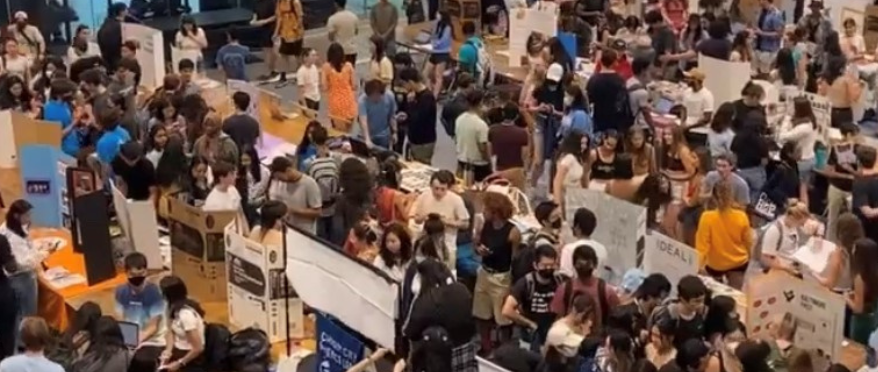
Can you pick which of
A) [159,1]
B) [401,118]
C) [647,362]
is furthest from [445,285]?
[159,1]

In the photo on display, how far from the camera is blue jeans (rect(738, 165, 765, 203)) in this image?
11.8m

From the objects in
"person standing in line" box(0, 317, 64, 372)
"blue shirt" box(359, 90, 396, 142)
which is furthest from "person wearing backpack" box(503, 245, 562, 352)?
"blue shirt" box(359, 90, 396, 142)

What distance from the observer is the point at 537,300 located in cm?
919

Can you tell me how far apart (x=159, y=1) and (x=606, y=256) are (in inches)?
471

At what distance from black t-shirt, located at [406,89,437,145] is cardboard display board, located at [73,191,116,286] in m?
3.73

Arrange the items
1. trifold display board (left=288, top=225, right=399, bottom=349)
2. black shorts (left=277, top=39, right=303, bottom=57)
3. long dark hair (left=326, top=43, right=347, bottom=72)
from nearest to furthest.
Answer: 1. trifold display board (left=288, top=225, right=399, bottom=349)
2. long dark hair (left=326, top=43, right=347, bottom=72)
3. black shorts (left=277, top=39, right=303, bottom=57)

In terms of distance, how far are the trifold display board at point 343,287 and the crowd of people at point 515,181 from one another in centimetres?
17

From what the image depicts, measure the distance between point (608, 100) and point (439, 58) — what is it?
3346mm

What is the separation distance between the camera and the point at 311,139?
Answer: 38.3 ft

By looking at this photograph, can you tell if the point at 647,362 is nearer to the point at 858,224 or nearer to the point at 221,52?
the point at 858,224

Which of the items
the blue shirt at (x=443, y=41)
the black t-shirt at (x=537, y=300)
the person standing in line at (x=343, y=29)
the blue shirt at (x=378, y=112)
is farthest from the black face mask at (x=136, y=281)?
the blue shirt at (x=443, y=41)

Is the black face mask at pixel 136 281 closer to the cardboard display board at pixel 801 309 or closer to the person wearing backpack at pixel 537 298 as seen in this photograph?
the person wearing backpack at pixel 537 298

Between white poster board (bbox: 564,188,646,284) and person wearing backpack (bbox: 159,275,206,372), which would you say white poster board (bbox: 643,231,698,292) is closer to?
white poster board (bbox: 564,188,646,284)

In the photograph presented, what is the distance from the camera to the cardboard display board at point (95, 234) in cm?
1022
